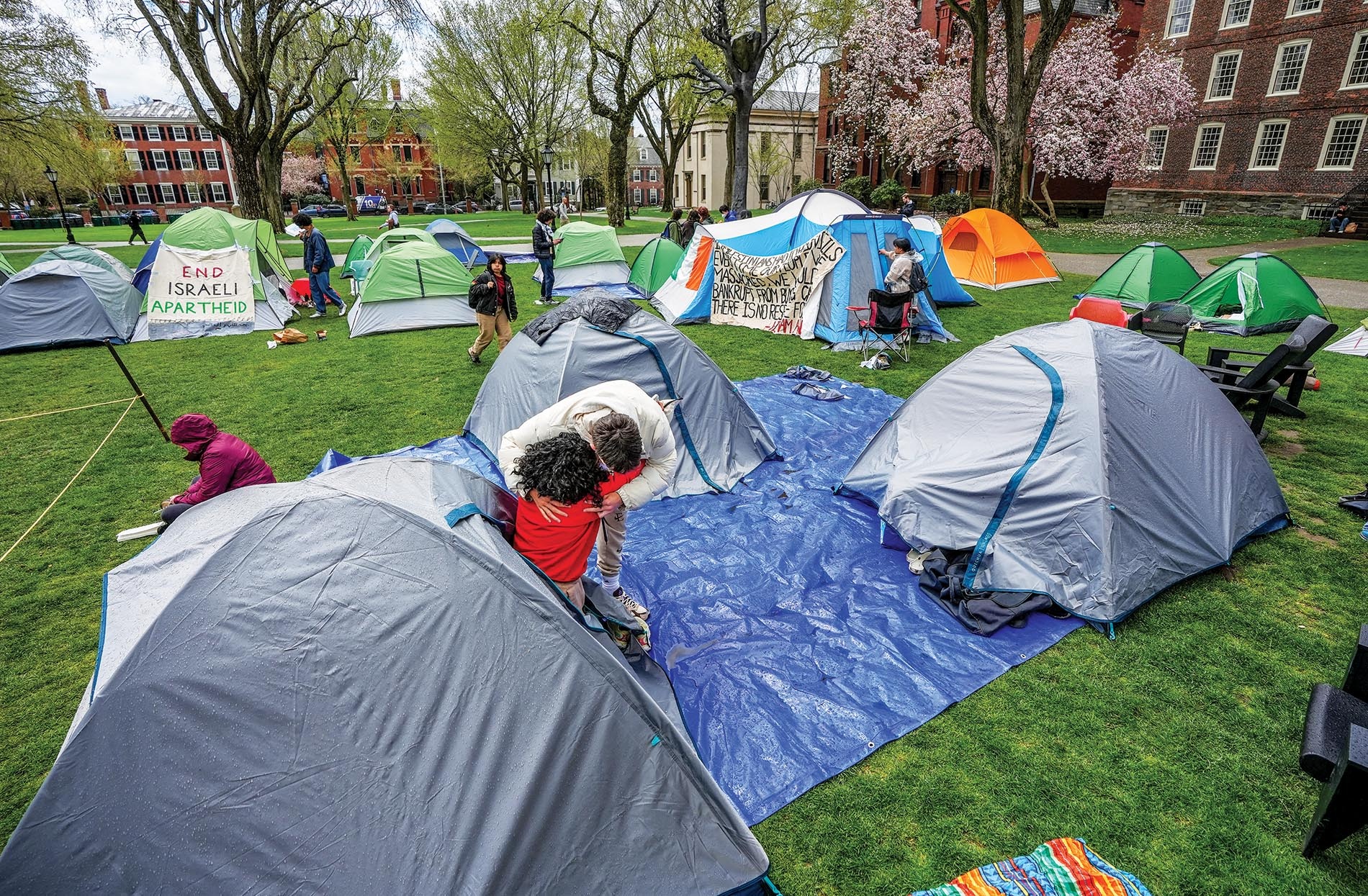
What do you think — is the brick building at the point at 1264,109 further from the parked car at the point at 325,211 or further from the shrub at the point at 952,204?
the parked car at the point at 325,211

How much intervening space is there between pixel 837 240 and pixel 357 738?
9540 mm

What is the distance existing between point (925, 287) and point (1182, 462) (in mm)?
5577

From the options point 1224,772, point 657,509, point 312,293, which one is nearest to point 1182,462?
point 1224,772

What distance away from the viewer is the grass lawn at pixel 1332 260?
1488 centimetres

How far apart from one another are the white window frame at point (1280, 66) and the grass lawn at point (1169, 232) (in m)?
4.37

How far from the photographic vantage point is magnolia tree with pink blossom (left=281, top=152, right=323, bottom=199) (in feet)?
187

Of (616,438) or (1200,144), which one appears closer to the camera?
(616,438)

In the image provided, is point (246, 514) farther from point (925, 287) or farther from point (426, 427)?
point (925, 287)

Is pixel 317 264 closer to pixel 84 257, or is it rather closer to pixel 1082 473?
pixel 84 257

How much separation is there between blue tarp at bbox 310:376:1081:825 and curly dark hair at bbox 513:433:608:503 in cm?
145

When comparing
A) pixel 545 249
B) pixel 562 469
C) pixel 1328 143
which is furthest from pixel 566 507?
pixel 1328 143

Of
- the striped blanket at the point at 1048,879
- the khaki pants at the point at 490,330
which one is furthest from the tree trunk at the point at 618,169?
the striped blanket at the point at 1048,879

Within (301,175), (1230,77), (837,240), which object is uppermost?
(1230,77)

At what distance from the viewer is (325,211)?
50938 mm
